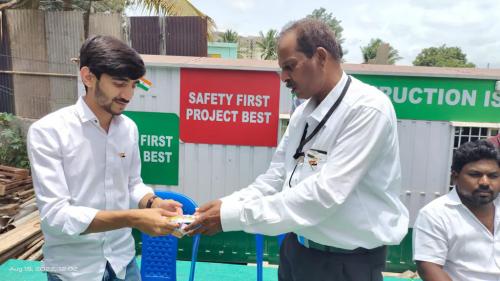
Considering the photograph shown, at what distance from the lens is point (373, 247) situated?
1.66 m

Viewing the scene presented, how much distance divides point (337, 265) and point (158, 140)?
2.75 m

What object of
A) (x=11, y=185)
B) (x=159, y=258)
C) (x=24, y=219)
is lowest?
(x=24, y=219)

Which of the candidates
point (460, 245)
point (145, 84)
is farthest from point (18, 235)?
point (460, 245)

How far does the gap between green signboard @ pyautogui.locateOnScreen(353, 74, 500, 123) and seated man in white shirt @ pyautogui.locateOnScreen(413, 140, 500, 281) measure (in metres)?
1.56

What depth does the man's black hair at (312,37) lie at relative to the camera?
5.37 ft

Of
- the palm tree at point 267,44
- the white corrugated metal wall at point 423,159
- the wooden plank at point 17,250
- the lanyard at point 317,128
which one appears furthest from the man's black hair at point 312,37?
the palm tree at point 267,44

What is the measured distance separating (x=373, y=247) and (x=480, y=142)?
1.13m

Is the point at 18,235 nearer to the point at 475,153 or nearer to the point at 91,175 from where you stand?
the point at 91,175

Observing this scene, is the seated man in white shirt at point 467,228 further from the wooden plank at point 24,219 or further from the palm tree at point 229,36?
the palm tree at point 229,36

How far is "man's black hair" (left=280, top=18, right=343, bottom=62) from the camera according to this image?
5.37ft

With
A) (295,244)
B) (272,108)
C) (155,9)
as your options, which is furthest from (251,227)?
(155,9)

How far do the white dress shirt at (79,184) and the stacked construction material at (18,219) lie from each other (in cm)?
285

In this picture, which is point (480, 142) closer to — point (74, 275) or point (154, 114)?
point (74, 275)

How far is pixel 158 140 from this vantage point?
4074mm
